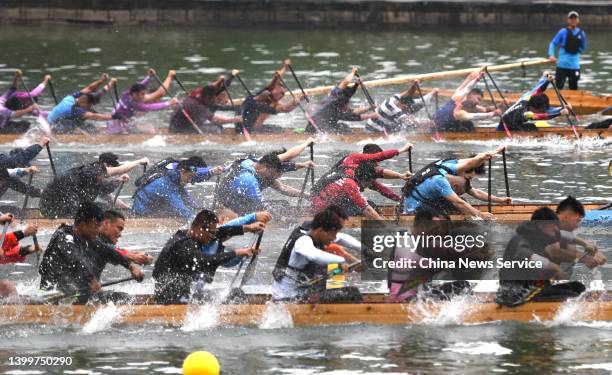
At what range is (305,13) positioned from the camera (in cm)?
4138

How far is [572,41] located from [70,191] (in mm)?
14065

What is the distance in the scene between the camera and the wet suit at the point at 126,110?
2644cm

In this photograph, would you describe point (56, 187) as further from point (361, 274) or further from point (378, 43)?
point (378, 43)

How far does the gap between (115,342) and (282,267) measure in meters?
1.93

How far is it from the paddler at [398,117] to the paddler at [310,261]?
431 inches

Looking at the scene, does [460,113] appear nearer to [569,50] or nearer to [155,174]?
[569,50]

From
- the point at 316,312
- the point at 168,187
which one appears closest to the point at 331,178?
the point at 168,187

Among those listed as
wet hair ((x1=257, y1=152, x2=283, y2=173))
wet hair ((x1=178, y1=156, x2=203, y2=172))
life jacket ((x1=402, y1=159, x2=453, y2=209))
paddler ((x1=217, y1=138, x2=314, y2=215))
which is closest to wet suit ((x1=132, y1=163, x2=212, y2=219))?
wet hair ((x1=178, y1=156, x2=203, y2=172))

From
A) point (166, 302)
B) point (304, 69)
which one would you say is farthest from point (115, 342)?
point (304, 69)

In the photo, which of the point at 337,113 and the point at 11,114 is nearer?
the point at 11,114

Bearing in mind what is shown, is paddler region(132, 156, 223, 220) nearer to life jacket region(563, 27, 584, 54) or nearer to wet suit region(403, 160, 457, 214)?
wet suit region(403, 160, 457, 214)

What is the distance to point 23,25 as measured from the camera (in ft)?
137

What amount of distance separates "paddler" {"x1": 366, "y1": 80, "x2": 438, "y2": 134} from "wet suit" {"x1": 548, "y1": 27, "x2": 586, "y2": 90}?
4920 millimetres

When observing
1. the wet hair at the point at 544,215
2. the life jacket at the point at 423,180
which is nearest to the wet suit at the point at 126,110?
the life jacket at the point at 423,180
